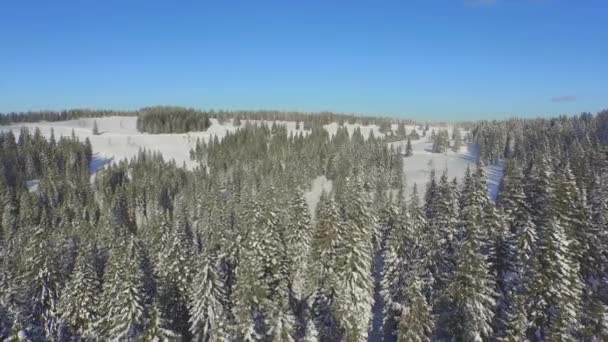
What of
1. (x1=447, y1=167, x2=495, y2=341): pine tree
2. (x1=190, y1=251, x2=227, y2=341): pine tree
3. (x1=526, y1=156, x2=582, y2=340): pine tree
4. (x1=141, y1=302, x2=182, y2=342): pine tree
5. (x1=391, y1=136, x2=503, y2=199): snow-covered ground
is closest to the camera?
(x1=526, y1=156, x2=582, y2=340): pine tree

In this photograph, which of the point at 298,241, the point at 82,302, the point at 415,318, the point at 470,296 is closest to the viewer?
the point at 415,318

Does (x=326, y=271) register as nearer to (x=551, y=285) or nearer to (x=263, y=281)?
A: (x=263, y=281)

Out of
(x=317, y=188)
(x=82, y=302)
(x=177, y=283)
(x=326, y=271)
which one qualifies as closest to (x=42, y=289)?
(x=82, y=302)

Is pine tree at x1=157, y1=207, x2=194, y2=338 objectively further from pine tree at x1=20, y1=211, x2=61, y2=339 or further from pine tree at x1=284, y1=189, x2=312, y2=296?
pine tree at x1=20, y1=211, x2=61, y2=339

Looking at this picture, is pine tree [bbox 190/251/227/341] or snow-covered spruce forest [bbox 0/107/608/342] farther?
pine tree [bbox 190/251/227/341]

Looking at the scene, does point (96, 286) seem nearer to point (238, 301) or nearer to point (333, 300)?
point (238, 301)

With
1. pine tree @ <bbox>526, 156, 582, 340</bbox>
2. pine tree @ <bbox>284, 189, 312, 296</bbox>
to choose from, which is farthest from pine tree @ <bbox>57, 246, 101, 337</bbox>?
pine tree @ <bbox>526, 156, 582, 340</bbox>

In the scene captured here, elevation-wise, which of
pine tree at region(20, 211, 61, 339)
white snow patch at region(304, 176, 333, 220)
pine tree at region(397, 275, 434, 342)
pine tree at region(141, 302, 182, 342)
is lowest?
white snow patch at region(304, 176, 333, 220)

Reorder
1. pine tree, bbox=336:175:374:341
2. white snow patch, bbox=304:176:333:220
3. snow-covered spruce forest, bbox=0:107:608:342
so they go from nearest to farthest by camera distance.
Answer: snow-covered spruce forest, bbox=0:107:608:342, pine tree, bbox=336:175:374:341, white snow patch, bbox=304:176:333:220

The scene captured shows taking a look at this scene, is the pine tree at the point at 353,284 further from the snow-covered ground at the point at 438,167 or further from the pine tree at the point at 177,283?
the snow-covered ground at the point at 438,167

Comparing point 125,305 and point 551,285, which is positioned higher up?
point 551,285

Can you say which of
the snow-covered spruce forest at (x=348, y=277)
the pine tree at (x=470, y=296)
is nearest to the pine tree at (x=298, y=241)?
the snow-covered spruce forest at (x=348, y=277)

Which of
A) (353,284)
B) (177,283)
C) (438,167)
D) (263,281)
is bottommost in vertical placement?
(438,167)
